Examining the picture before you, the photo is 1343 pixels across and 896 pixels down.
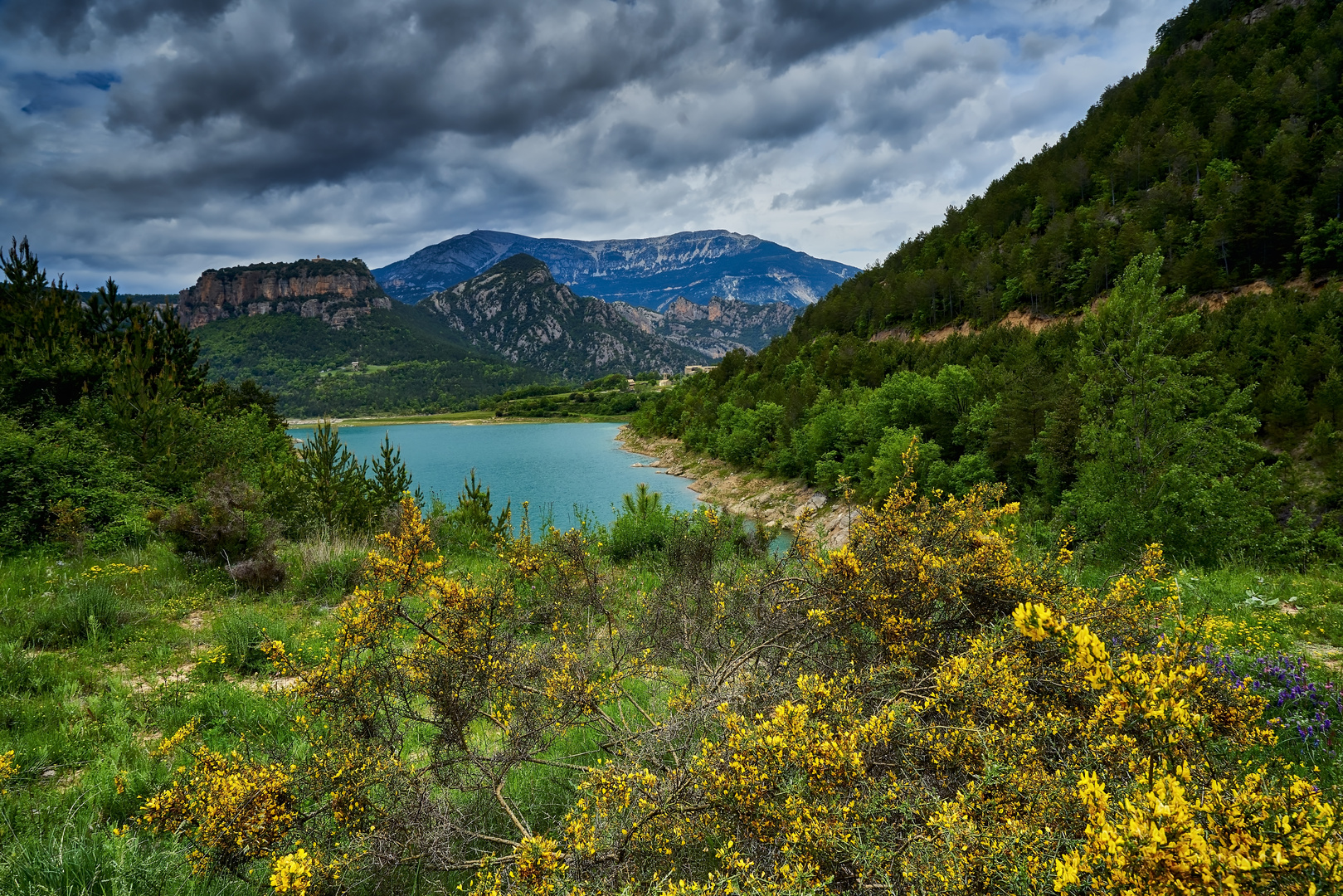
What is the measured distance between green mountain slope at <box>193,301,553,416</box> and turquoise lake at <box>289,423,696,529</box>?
5915 cm

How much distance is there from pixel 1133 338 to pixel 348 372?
7752 inches

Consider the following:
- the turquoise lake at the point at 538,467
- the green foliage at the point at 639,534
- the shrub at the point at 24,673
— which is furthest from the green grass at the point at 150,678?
the turquoise lake at the point at 538,467

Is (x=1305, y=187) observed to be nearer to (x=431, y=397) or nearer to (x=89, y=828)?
(x=89, y=828)

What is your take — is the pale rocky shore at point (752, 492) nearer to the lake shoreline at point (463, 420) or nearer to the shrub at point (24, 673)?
the shrub at point (24, 673)

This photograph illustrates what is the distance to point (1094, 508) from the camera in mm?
11188

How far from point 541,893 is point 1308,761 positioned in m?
4.73

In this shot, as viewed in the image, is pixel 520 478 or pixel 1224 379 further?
pixel 520 478

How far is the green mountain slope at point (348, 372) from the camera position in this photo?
144m

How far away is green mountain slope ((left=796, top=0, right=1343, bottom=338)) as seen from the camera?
30828 millimetres

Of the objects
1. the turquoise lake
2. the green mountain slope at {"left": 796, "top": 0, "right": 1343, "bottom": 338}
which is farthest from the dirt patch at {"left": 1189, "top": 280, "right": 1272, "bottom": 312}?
the turquoise lake

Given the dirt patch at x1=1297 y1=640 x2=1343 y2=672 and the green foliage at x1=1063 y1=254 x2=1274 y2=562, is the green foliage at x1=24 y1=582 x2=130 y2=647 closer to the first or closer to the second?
the dirt patch at x1=1297 y1=640 x2=1343 y2=672

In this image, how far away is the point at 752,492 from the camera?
116 ft

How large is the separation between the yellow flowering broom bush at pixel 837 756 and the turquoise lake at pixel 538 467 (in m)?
12.0

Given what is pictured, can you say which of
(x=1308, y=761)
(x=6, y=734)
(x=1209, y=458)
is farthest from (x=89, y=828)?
(x=1209, y=458)
